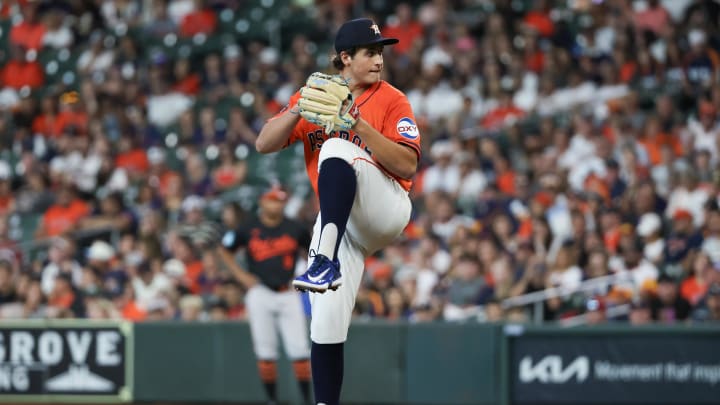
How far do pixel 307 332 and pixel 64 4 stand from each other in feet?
32.2

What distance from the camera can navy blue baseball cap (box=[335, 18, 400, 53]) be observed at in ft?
18.5

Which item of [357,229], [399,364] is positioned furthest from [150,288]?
[357,229]

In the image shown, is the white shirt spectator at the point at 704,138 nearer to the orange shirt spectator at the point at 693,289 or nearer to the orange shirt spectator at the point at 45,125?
the orange shirt spectator at the point at 693,289

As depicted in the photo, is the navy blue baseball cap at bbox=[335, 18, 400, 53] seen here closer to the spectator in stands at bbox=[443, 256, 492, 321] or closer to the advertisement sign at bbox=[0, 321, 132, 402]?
the spectator in stands at bbox=[443, 256, 492, 321]

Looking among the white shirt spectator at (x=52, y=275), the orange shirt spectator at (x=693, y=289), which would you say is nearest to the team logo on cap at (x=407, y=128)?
the orange shirt spectator at (x=693, y=289)

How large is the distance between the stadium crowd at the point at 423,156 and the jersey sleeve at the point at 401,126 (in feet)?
18.0

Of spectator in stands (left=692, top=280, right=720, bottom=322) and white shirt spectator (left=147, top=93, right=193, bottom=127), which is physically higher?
white shirt spectator (left=147, top=93, right=193, bottom=127)

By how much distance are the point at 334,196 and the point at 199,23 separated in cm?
1293

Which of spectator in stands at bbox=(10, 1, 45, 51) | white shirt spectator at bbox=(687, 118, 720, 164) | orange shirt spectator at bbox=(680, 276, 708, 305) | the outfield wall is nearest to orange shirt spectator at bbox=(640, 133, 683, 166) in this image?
white shirt spectator at bbox=(687, 118, 720, 164)

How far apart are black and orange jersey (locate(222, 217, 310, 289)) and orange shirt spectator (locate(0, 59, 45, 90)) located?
8.33 m

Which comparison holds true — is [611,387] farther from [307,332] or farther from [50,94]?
[50,94]

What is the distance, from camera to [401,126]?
560 cm

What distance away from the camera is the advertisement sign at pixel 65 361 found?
11.5 meters

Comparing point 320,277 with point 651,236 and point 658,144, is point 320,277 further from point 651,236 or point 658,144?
point 658,144
